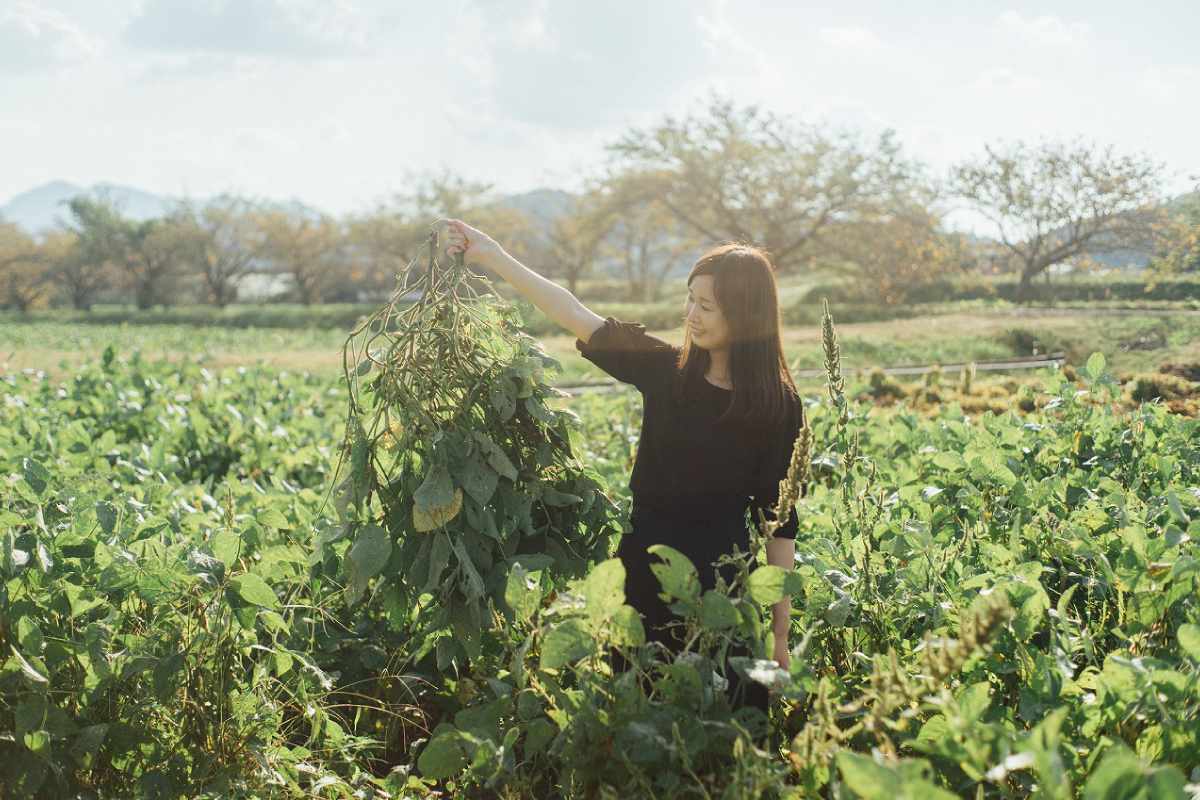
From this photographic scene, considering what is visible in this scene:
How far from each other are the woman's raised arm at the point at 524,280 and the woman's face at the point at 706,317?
12.9 inches

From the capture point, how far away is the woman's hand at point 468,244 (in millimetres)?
2631

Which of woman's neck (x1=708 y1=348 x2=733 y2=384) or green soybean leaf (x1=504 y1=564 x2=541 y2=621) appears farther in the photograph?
woman's neck (x1=708 y1=348 x2=733 y2=384)

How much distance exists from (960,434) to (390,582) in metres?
2.95

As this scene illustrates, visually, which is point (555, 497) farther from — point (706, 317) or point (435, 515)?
point (706, 317)

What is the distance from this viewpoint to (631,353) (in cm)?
269

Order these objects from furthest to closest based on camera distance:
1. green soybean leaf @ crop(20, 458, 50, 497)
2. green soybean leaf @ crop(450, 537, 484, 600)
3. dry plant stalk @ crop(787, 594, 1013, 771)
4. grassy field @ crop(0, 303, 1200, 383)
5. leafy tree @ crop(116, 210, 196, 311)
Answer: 1. leafy tree @ crop(116, 210, 196, 311)
2. grassy field @ crop(0, 303, 1200, 383)
3. green soybean leaf @ crop(20, 458, 50, 497)
4. green soybean leaf @ crop(450, 537, 484, 600)
5. dry plant stalk @ crop(787, 594, 1013, 771)

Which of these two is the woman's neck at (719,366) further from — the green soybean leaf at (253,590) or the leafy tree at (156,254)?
the leafy tree at (156,254)

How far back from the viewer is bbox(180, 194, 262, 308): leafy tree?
174 feet

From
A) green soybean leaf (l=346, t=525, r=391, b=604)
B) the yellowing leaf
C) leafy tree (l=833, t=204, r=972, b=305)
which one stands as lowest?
green soybean leaf (l=346, t=525, r=391, b=604)

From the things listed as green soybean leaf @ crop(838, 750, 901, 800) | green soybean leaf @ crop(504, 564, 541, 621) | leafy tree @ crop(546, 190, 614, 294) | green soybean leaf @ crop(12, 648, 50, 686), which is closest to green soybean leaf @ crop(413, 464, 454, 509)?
green soybean leaf @ crop(504, 564, 541, 621)

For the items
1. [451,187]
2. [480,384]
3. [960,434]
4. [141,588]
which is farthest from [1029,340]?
[451,187]

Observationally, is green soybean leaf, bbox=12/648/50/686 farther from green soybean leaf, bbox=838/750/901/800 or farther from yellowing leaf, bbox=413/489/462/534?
green soybean leaf, bbox=838/750/901/800

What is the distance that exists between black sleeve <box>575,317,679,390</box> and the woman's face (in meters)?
0.16

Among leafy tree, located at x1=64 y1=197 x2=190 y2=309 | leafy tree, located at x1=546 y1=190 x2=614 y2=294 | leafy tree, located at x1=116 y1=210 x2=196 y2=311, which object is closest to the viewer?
leafy tree, located at x1=546 y1=190 x2=614 y2=294
